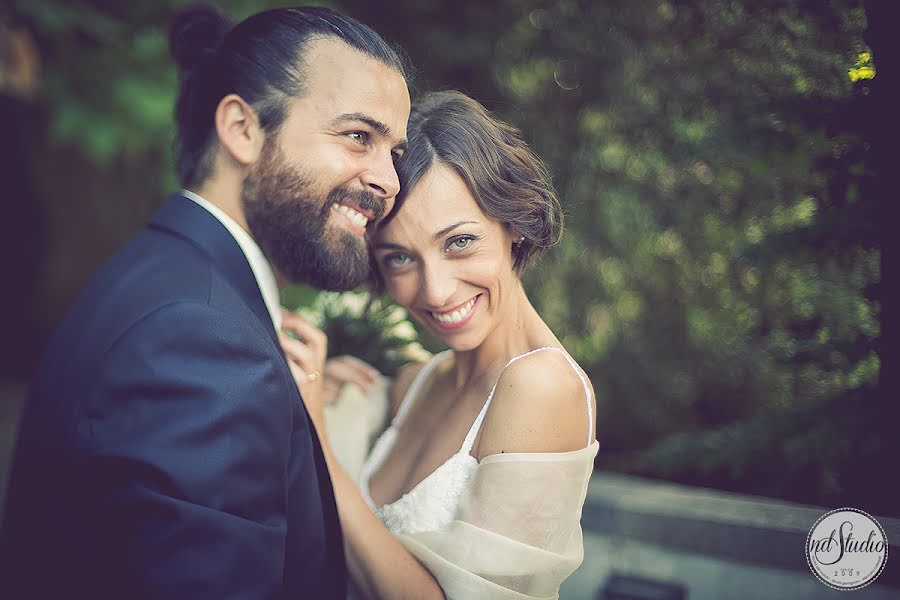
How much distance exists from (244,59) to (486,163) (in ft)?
2.52

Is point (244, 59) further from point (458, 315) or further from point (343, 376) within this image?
point (343, 376)

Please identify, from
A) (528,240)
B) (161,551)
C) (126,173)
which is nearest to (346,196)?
(528,240)

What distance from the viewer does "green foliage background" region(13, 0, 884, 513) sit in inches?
95.2

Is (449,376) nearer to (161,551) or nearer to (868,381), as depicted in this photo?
(161,551)

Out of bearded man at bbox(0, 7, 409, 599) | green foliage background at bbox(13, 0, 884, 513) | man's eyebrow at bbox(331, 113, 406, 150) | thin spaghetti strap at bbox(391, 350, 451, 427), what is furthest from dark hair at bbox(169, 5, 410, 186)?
thin spaghetti strap at bbox(391, 350, 451, 427)

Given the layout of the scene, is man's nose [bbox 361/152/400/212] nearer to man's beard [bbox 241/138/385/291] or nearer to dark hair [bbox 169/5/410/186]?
man's beard [bbox 241/138/385/291]

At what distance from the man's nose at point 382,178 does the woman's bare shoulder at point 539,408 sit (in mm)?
595

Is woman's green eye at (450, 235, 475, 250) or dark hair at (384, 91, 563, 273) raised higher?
dark hair at (384, 91, 563, 273)

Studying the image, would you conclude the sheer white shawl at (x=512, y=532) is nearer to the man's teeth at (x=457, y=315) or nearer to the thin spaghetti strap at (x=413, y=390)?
the man's teeth at (x=457, y=315)

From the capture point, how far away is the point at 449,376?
2496mm

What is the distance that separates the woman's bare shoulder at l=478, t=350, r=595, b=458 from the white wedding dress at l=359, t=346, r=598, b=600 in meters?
0.03

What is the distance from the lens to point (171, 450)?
1432 mm

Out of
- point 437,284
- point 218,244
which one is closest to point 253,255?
point 218,244

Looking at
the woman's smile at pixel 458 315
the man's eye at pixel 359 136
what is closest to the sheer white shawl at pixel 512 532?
the woman's smile at pixel 458 315
